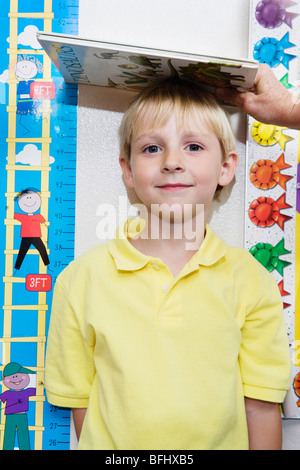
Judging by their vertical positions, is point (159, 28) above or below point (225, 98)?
above

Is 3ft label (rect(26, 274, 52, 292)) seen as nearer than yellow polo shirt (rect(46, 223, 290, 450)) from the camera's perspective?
No

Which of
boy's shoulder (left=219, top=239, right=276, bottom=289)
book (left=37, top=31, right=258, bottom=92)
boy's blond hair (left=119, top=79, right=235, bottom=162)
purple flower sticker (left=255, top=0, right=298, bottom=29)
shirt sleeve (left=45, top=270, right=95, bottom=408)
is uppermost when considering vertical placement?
purple flower sticker (left=255, top=0, right=298, bottom=29)

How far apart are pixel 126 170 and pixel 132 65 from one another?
215 millimetres

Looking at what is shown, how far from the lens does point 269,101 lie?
0.87 metres

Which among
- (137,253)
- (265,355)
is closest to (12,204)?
(137,253)

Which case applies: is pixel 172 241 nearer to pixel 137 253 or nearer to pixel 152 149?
pixel 137 253

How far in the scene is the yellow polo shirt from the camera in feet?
2.60

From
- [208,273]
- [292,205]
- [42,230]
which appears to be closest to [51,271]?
[42,230]

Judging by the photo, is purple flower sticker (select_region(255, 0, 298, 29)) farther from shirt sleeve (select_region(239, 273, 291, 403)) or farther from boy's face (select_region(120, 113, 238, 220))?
shirt sleeve (select_region(239, 273, 291, 403))

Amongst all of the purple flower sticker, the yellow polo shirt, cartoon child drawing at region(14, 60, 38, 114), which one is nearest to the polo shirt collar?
the yellow polo shirt

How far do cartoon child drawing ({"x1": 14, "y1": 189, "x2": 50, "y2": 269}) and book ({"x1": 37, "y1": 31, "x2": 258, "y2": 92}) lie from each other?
0.29 metres

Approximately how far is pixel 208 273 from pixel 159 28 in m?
0.59

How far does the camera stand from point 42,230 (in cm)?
97
